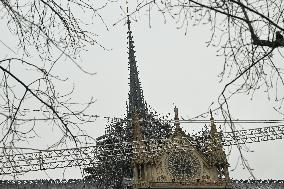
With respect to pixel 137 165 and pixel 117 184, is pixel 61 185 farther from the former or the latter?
pixel 137 165

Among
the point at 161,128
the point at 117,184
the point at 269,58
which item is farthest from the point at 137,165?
the point at 269,58

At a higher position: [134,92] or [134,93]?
[134,92]

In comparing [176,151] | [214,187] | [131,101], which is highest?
[131,101]

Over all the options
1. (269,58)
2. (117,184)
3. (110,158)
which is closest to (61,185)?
(117,184)

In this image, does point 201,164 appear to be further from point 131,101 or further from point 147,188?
point 131,101

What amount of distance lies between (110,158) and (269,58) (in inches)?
1156

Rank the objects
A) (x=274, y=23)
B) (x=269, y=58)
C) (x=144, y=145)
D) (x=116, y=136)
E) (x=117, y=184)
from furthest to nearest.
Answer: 1. (x=116, y=136)
2. (x=117, y=184)
3. (x=144, y=145)
4. (x=269, y=58)
5. (x=274, y=23)

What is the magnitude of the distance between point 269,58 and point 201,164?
103 ft

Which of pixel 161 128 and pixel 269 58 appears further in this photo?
pixel 161 128

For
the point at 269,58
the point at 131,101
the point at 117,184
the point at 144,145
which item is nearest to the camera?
the point at 269,58

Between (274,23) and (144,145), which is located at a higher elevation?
(144,145)

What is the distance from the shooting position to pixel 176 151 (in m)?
37.8

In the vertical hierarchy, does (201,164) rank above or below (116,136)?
below

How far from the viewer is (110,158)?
35469 mm
